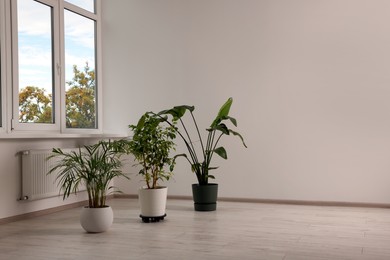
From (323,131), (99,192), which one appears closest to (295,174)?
(323,131)

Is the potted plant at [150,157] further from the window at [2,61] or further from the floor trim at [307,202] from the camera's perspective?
the floor trim at [307,202]

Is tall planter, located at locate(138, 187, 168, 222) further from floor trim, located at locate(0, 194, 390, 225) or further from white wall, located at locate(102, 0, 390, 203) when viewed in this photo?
white wall, located at locate(102, 0, 390, 203)

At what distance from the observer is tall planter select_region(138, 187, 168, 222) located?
420 centimetres

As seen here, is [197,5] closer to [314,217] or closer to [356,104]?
[356,104]

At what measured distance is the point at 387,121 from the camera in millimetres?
4891

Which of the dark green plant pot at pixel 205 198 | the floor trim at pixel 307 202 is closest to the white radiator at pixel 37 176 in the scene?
the dark green plant pot at pixel 205 198

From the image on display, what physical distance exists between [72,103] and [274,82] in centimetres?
224

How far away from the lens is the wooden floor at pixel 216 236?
310 centimetres

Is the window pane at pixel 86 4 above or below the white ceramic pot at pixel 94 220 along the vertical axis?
above

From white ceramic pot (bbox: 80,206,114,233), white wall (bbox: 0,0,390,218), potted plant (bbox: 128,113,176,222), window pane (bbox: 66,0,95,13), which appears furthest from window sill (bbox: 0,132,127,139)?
window pane (bbox: 66,0,95,13)

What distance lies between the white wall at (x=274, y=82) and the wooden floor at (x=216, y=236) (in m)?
0.49

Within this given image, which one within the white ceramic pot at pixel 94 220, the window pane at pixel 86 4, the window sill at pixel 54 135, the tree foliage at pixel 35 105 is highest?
the window pane at pixel 86 4

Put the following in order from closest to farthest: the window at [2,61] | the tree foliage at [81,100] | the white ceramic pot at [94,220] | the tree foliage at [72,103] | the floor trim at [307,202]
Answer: the white ceramic pot at [94,220], the window at [2,61], the tree foliage at [72,103], the floor trim at [307,202], the tree foliage at [81,100]

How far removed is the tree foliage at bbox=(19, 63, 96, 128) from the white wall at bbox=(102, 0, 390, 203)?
28 cm
